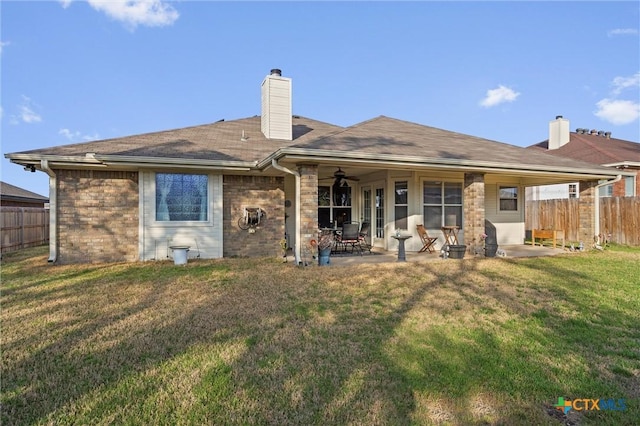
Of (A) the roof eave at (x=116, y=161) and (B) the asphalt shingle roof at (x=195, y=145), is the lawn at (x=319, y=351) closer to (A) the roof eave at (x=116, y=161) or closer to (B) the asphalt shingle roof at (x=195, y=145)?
(A) the roof eave at (x=116, y=161)

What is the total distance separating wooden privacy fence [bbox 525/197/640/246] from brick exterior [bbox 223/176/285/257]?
39.8 feet

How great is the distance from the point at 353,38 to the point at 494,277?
11.4 metres

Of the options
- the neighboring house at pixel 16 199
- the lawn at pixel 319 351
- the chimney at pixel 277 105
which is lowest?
the lawn at pixel 319 351

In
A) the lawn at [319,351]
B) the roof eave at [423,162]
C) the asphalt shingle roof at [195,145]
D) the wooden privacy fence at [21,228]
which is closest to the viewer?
the lawn at [319,351]

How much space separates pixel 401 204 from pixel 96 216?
8.46 metres

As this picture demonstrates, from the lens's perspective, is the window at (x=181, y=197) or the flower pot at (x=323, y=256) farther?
the window at (x=181, y=197)

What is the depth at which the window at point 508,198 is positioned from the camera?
A: 12703 millimetres

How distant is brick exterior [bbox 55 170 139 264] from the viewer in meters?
8.73

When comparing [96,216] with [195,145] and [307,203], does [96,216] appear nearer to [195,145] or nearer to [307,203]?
[195,145]

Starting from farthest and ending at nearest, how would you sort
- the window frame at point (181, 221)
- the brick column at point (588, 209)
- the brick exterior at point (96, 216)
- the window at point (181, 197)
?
the brick column at point (588, 209) < the window at point (181, 197) < the window frame at point (181, 221) < the brick exterior at point (96, 216)

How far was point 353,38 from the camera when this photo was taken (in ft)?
46.8

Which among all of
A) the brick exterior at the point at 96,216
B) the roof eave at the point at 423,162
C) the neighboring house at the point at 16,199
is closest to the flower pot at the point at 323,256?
the roof eave at the point at 423,162

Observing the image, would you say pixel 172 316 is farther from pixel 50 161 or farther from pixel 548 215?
pixel 548 215

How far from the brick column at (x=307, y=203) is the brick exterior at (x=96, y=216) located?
4.65 m
